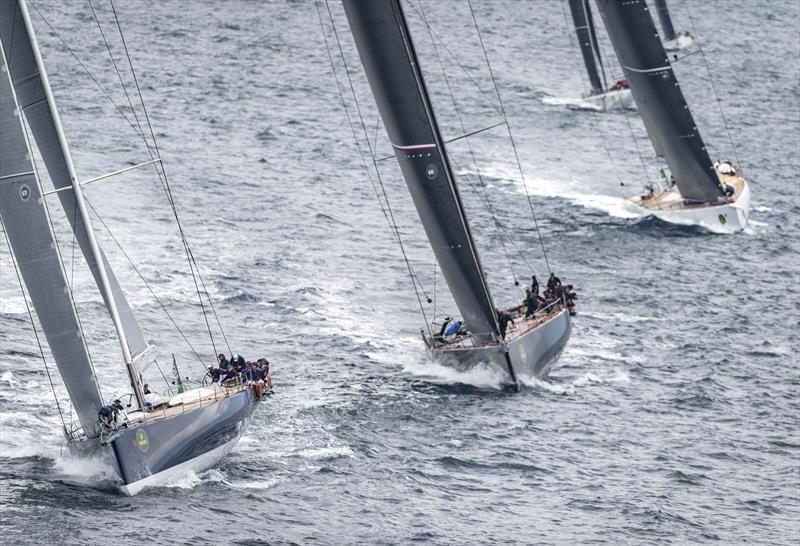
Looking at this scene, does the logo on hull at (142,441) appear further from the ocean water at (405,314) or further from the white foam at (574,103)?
the white foam at (574,103)

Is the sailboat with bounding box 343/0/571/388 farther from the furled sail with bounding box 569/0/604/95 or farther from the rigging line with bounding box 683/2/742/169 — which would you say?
the furled sail with bounding box 569/0/604/95

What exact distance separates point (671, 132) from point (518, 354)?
862 inches

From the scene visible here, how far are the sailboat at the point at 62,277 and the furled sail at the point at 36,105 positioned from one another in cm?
2

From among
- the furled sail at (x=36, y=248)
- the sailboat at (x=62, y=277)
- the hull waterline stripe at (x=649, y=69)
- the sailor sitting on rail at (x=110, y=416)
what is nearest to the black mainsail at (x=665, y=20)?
the hull waterline stripe at (x=649, y=69)

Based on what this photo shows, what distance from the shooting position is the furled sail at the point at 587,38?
78.6 meters

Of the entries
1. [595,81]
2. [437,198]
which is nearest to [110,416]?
[437,198]

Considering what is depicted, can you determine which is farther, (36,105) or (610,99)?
(610,99)

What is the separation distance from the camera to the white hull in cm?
3450

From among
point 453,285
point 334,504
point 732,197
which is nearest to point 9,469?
point 334,504

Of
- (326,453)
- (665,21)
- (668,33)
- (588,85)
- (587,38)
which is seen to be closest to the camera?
(326,453)

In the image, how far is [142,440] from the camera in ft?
112

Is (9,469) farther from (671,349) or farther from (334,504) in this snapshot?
(671,349)

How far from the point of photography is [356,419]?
4034 cm

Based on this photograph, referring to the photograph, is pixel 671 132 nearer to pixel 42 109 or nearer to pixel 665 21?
pixel 42 109
